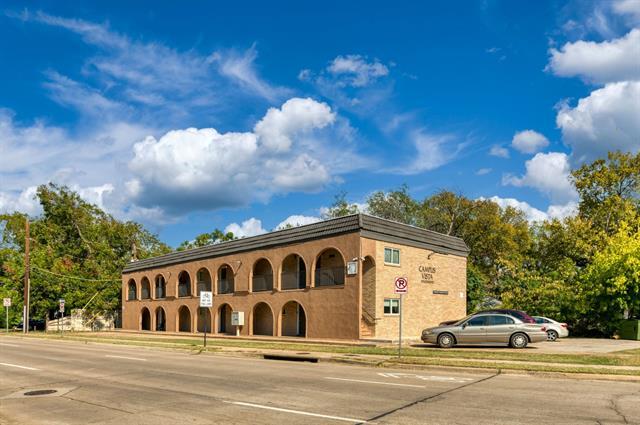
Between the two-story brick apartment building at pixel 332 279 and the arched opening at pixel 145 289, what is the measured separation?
696cm

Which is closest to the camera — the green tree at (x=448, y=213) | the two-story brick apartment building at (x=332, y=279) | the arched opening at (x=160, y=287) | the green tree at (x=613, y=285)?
the green tree at (x=613, y=285)

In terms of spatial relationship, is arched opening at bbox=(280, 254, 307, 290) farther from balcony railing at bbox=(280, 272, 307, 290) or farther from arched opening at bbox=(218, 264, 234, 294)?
arched opening at bbox=(218, 264, 234, 294)

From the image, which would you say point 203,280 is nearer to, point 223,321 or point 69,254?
point 223,321

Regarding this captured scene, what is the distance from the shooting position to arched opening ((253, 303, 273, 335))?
37.4m

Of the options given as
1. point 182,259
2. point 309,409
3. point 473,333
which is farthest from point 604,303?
point 182,259

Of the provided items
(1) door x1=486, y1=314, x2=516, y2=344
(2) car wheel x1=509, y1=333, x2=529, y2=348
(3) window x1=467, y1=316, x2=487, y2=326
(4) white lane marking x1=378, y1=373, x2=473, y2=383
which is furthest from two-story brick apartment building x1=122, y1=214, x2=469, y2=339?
(4) white lane marking x1=378, y1=373, x2=473, y2=383

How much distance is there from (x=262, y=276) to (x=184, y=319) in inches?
571

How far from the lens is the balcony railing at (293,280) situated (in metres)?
33.6

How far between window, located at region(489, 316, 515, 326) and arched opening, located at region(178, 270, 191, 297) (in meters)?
27.7

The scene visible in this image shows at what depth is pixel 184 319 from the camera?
47.7m

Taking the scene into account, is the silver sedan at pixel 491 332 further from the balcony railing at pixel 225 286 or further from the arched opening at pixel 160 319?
the arched opening at pixel 160 319

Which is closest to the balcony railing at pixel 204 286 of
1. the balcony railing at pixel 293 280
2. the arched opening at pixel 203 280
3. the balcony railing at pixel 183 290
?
the arched opening at pixel 203 280

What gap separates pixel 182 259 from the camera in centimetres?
4409

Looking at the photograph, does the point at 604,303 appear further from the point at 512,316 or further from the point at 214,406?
the point at 214,406
